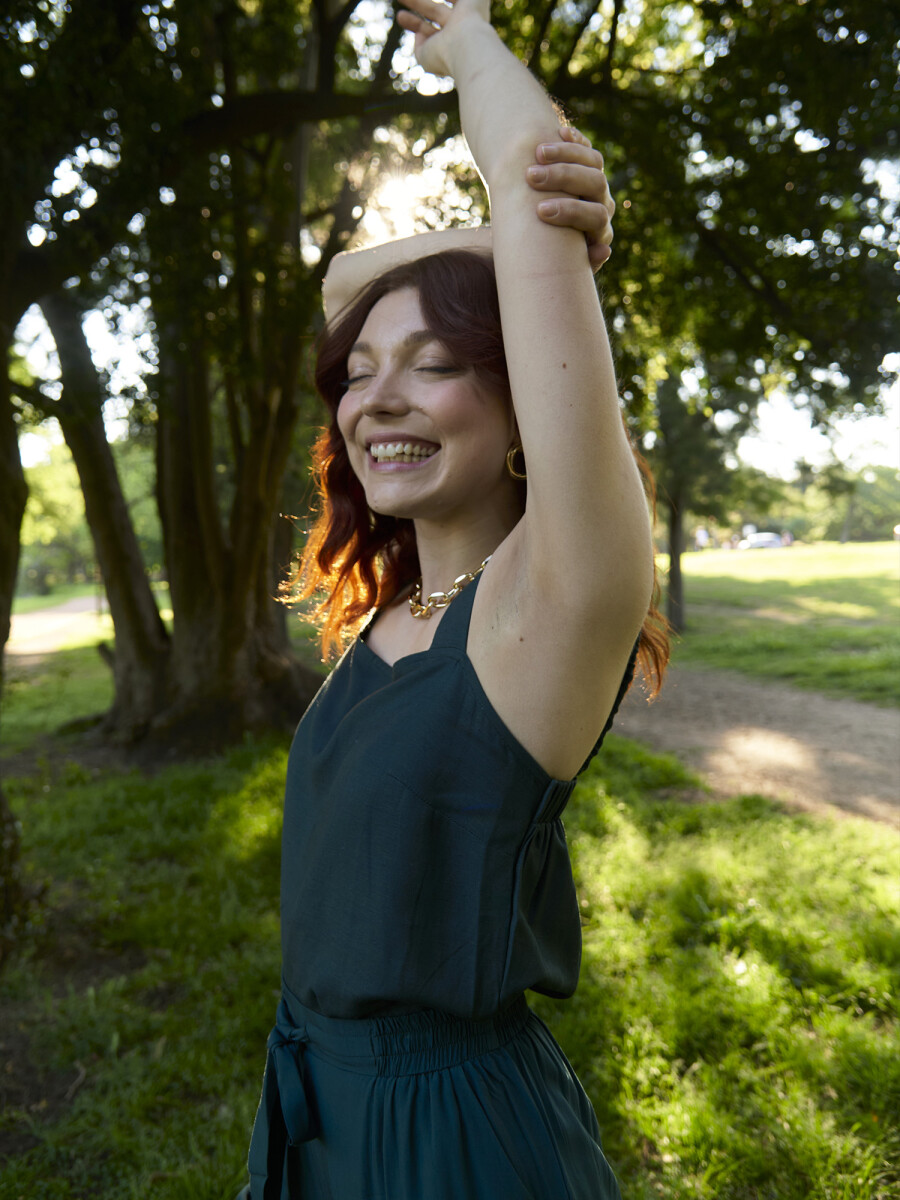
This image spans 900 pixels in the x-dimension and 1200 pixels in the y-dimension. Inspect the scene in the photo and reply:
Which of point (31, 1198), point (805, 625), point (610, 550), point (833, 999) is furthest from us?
point (805, 625)

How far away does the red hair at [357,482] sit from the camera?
1.30 m

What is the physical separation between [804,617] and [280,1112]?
19.9 metres

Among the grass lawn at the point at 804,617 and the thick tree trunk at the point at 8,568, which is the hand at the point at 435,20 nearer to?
the thick tree trunk at the point at 8,568

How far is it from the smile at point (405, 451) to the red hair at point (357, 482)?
0.14 metres

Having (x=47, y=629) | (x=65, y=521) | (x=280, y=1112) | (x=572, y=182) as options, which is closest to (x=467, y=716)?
(x=572, y=182)

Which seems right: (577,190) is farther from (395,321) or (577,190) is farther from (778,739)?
(778,739)

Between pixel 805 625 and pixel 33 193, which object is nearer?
pixel 33 193

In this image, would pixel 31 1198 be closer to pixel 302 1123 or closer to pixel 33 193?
pixel 302 1123

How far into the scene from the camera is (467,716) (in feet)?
3.67

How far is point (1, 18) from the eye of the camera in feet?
12.2

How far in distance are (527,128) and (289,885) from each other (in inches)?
48.8

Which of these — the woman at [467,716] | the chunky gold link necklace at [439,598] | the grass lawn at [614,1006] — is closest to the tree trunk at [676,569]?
the grass lawn at [614,1006]

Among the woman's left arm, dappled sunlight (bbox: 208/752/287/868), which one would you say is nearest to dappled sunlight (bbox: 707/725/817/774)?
dappled sunlight (bbox: 208/752/287/868)

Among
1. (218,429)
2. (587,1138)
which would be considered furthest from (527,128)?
(218,429)
